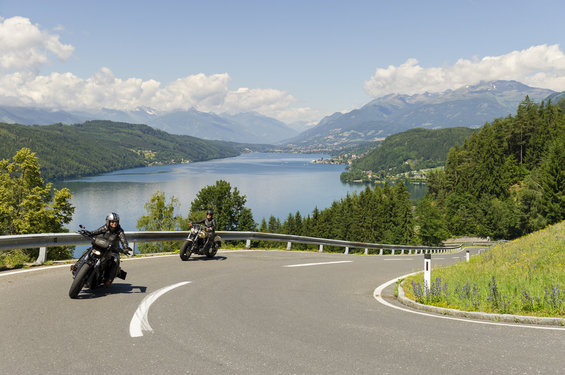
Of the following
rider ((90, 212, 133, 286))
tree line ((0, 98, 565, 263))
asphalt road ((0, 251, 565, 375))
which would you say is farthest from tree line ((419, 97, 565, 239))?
rider ((90, 212, 133, 286))

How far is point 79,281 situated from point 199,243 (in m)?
6.85

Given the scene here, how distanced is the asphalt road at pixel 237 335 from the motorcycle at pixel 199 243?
174 inches

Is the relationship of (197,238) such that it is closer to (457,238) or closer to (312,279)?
(312,279)

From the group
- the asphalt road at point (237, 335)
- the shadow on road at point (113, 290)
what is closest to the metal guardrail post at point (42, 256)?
the asphalt road at point (237, 335)

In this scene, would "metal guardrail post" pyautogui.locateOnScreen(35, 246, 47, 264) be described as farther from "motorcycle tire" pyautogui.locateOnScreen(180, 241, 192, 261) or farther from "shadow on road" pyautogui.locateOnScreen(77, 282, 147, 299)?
"motorcycle tire" pyautogui.locateOnScreen(180, 241, 192, 261)

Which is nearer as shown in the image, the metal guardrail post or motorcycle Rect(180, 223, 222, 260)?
the metal guardrail post

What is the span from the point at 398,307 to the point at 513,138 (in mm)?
111164

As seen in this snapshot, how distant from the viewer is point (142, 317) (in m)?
6.09

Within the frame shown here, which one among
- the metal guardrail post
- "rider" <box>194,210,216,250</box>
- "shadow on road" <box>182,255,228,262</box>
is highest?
"rider" <box>194,210,216,250</box>

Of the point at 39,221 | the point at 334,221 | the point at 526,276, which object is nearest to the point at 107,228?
the point at 526,276

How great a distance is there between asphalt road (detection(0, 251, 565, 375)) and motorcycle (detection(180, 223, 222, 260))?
4.41 meters

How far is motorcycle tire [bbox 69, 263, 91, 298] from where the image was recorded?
7.16 metres

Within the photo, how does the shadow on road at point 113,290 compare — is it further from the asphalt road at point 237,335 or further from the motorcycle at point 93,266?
the motorcycle at point 93,266

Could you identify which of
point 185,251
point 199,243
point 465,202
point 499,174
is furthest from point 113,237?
point 499,174
